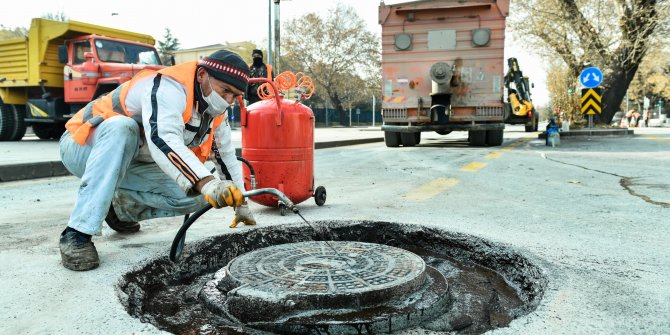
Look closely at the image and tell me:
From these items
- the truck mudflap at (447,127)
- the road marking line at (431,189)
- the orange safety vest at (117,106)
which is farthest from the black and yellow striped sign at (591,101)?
the orange safety vest at (117,106)

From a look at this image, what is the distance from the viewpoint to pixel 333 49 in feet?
134

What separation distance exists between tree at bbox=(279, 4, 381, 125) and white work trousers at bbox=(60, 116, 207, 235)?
38.7 meters

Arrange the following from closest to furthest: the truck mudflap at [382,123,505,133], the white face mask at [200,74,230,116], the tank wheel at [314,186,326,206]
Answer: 1. the white face mask at [200,74,230,116]
2. the tank wheel at [314,186,326,206]
3. the truck mudflap at [382,123,505,133]

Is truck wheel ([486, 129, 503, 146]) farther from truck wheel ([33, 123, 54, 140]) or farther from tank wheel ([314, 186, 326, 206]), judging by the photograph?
truck wheel ([33, 123, 54, 140])

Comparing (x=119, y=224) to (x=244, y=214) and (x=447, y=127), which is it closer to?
(x=244, y=214)

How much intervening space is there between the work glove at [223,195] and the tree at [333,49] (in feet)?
129

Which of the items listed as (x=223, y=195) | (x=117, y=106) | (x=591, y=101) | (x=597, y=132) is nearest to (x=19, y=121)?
(x=117, y=106)

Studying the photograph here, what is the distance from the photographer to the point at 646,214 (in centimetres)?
359

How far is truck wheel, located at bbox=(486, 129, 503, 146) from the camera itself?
1134cm

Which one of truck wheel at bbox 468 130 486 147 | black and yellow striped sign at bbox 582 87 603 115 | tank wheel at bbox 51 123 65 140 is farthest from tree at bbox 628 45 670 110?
tank wheel at bbox 51 123 65 140

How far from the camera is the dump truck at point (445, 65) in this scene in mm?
10570

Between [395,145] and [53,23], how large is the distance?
8.16 m

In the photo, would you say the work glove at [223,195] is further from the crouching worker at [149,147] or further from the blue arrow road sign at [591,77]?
the blue arrow road sign at [591,77]

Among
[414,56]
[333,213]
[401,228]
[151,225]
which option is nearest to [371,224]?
[401,228]
